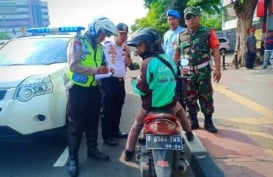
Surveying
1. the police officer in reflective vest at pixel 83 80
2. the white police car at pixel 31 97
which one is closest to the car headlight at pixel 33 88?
the white police car at pixel 31 97

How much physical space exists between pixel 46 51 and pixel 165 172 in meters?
3.01

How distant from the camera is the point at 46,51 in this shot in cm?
531

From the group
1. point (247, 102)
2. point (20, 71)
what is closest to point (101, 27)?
point (20, 71)

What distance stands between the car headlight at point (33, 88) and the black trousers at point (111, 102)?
929 mm

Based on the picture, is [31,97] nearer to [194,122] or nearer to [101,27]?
[101,27]

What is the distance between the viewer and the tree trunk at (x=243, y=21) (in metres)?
15.3

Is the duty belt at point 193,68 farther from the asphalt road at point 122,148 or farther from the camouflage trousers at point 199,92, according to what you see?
the asphalt road at point 122,148

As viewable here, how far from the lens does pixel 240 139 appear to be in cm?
480

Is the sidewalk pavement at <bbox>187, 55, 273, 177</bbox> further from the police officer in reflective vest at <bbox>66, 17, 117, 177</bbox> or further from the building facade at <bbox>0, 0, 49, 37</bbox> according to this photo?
the building facade at <bbox>0, 0, 49, 37</bbox>

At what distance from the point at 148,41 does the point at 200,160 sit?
154cm

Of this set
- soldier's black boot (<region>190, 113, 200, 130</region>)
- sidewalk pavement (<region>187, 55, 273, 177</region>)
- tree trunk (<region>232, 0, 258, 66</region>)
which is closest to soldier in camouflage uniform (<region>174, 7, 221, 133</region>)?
soldier's black boot (<region>190, 113, 200, 130</region>)

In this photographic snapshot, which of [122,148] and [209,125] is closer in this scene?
[122,148]

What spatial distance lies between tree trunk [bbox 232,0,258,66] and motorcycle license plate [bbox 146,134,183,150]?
44.0 feet

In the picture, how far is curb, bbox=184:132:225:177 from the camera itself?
3.68 metres
